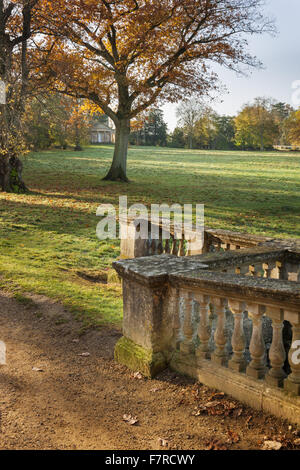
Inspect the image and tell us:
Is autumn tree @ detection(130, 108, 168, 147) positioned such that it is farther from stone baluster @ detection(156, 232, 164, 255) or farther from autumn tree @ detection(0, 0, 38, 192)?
stone baluster @ detection(156, 232, 164, 255)

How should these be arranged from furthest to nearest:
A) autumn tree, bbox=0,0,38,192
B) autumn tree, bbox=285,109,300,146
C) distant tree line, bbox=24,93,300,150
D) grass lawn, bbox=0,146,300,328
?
1. distant tree line, bbox=24,93,300,150
2. autumn tree, bbox=285,109,300,146
3. autumn tree, bbox=0,0,38,192
4. grass lawn, bbox=0,146,300,328

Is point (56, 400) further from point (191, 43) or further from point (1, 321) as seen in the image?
point (191, 43)

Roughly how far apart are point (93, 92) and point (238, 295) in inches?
881

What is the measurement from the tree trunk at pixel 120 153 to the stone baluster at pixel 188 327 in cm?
2132

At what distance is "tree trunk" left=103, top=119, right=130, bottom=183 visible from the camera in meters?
25.2

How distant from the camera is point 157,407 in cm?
401

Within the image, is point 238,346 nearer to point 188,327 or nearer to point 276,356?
point 276,356

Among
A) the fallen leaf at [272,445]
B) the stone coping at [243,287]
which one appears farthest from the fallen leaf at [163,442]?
the stone coping at [243,287]

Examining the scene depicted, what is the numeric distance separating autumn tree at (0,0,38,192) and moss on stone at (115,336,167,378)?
13508mm

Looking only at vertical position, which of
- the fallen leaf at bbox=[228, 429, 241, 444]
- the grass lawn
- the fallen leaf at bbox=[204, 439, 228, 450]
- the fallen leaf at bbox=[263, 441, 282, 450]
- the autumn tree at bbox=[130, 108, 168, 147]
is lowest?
the fallen leaf at bbox=[204, 439, 228, 450]

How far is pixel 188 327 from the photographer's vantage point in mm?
4352

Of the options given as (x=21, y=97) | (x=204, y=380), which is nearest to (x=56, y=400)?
(x=204, y=380)

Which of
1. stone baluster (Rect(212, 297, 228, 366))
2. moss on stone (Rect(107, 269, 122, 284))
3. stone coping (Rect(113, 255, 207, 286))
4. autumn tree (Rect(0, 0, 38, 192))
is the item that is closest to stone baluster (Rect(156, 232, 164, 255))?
moss on stone (Rect(107, 269, 122, 284))

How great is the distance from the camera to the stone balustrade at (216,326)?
3506mm
